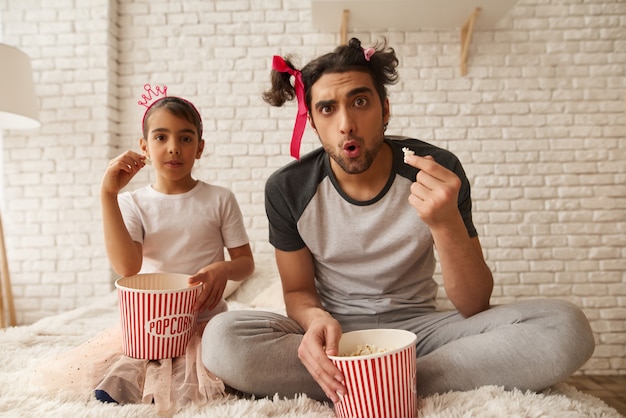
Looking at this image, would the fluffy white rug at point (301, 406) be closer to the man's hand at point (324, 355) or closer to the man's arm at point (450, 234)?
the man's hand at point (324, 355)

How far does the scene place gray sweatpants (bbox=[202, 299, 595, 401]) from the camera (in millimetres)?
1007

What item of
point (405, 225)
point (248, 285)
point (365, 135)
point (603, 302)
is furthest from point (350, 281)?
point (603, 302)

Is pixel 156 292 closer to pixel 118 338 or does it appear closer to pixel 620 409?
pixel 118 338

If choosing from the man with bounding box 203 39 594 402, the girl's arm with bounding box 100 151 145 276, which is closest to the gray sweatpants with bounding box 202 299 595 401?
the man with bounding box 203 39 594 402

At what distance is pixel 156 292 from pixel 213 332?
0.52 ft

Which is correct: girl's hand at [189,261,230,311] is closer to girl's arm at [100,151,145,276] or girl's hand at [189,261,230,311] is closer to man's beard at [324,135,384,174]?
girl's arm at [100,151,145,276]

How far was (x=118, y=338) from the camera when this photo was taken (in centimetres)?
130

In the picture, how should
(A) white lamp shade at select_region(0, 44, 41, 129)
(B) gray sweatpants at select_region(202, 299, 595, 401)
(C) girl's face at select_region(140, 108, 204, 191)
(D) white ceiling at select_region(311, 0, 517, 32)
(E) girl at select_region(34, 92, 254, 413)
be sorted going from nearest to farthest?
(B) gray sweatpants at select_region(202, 299, 595, 401)
(E) girl at select_region(34, 92, 254, 413)
(C) girl's face at select_region(140, 108, 204, 191)
(A) white lamp shade at select_region(0, 44, 41, 129)
(D) white ceiling at select_region(311, 0, 517, 32)

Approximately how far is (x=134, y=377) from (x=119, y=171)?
54cm

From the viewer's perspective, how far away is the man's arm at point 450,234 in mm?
1037

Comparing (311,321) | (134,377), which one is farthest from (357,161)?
(134,377)

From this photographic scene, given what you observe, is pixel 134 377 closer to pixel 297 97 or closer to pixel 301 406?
pixel 301 406

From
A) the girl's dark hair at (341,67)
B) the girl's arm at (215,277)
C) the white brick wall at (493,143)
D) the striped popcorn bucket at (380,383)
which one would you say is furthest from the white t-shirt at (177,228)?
the white brick wall at (493,143)

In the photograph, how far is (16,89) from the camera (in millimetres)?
2381
